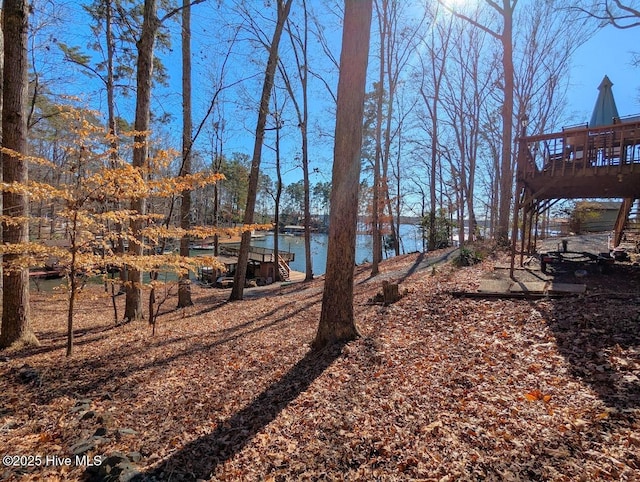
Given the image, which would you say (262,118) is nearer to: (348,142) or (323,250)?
(348,142)

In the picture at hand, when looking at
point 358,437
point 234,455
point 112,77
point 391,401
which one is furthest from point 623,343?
point 112,77

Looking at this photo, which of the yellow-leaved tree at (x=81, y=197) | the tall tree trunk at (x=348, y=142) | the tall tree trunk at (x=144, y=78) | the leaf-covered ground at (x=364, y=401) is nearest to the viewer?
the leaf-covered ground at (x=364, y=401)

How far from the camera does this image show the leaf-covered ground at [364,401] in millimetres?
2146

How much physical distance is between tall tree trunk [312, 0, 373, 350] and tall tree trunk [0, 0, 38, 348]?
4.28 meters

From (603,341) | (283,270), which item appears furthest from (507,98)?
(283,270)

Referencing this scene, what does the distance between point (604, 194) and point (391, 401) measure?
985cm

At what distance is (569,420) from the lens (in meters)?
2.27

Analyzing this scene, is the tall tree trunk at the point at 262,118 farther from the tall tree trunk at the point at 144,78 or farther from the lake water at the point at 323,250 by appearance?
the lake water at the point at 323,250

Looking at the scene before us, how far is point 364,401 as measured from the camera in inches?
115

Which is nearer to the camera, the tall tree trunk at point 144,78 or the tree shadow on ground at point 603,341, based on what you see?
the tree shadow on ground at point 603,341

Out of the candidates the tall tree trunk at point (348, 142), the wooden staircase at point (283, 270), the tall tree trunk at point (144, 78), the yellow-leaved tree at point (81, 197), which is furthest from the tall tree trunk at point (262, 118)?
the wooden staircase at point (283, 270)

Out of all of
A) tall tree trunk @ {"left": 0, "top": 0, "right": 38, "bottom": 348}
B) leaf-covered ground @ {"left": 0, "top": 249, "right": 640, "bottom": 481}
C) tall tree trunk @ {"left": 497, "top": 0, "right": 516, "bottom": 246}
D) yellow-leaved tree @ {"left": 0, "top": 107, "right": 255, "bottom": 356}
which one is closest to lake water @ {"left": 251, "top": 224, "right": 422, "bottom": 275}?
tall tree trunk @ {"left": 497, "top": 0, "right": 516, "bottom": 246}

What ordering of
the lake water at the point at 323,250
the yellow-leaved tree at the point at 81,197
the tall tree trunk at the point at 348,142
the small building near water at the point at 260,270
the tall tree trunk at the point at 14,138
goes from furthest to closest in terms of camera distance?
the lake water at the point at 323,250, the small building near water at the point at 260,270, the tall tree trunk at the point at 14,138, the tall tree trunk at the point at 348,142, the yellow-leaved tree at the point at 81,197

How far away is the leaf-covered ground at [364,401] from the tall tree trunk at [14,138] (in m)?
0.70
